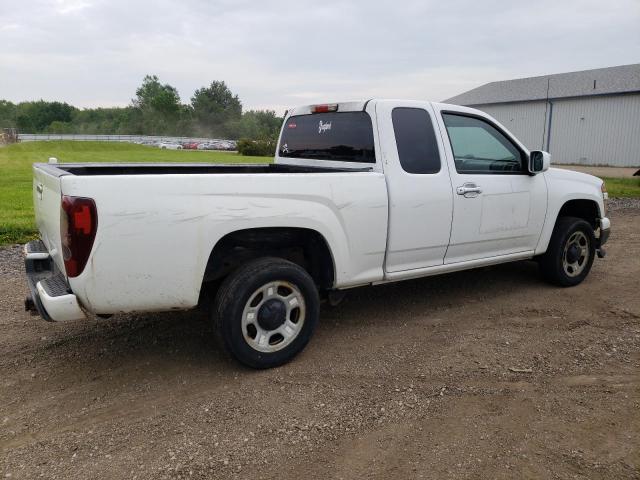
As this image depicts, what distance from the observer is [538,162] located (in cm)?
523

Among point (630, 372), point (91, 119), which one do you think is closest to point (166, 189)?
point (630, 372)

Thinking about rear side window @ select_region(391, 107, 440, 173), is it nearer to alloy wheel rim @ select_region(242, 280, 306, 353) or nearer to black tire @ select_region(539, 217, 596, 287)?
alloy wheel rim @ select_region(242, 280, 306, 353)

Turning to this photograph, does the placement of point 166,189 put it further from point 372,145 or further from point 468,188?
point 468,188

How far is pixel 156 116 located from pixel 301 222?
8431cm

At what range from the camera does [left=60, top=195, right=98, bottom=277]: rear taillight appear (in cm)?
311

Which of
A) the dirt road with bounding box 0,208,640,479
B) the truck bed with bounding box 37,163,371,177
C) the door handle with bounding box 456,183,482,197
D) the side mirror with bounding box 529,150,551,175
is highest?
the side mirror with bounding box 529,150,551,175

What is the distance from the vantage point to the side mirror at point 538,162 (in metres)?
5.20

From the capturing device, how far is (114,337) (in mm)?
4496

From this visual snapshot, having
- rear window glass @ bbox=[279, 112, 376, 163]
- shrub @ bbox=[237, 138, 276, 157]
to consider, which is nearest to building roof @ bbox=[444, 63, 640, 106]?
shrub @ bbox=[237, 138, 276, 157]

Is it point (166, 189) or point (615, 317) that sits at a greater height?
point (166, 189)

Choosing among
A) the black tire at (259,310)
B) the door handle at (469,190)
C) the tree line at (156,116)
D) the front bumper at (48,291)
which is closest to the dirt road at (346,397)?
the black tire at (259,310)

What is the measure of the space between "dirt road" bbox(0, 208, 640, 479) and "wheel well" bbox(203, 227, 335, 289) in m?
0.64

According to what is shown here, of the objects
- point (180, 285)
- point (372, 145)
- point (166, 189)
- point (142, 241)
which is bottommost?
point (180, 285)

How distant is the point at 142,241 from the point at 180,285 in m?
0.38
